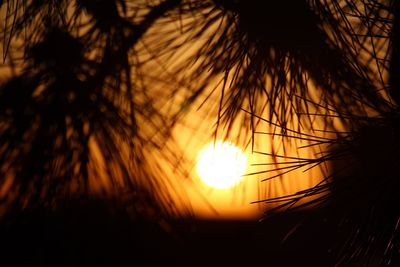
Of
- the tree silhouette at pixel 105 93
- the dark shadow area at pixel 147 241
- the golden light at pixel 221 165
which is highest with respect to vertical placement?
the tree silhouette at pixel 105 93

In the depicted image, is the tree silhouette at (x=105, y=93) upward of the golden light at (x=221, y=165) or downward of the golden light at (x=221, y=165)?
upward

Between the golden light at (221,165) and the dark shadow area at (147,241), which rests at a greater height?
the golden light at (221,165)

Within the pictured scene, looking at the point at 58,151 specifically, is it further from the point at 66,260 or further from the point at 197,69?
the point at 197,69

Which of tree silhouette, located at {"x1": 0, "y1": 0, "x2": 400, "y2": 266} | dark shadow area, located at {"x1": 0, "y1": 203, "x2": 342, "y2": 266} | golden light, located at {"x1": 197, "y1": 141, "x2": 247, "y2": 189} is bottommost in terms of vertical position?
dark shadow area, located at {"x1": 0, "y1": 203, "x2": 342, "y2": 266}

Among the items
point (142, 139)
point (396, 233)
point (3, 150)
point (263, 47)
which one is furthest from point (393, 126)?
point (3, 150)

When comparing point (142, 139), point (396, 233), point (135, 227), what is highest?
point (142, 139)

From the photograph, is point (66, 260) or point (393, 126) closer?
point (393, 126)

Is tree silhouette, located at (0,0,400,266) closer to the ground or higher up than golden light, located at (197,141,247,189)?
higher up

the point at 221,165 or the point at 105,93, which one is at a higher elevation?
the point at 105,93
